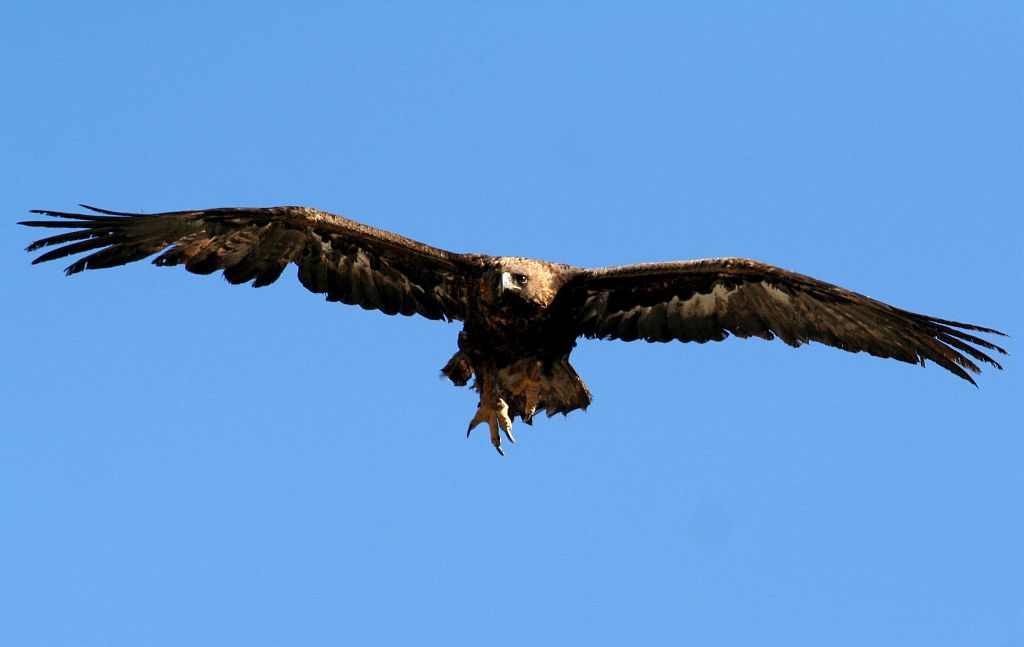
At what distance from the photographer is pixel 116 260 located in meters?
13.3

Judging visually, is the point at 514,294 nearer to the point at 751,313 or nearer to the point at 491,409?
the point at 491,409

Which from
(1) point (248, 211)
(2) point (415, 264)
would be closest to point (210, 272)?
(1) point (248, 211)

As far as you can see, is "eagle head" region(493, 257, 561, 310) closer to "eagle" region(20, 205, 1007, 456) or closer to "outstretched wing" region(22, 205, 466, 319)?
"eagle" region(20, 205, 1007, 456)

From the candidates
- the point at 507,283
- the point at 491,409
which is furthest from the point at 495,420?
the point at 507,283

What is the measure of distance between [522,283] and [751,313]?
75.7 inches

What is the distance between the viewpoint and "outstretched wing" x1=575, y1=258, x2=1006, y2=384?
12867 millimetres

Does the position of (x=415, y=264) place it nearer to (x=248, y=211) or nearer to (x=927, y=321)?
(x=248, y=211)

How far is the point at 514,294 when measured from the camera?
42.1 feet

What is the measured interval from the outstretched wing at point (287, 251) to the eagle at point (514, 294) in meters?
0.01

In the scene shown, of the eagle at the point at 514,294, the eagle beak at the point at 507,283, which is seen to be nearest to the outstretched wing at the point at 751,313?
the eagle at the point at 514,294

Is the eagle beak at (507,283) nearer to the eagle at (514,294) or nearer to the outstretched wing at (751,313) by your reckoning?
the eagle at (514,294)

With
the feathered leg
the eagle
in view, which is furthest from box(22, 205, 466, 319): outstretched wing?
the feathered leg

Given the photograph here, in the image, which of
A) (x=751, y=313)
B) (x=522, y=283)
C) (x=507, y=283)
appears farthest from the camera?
(x=751, y=313)

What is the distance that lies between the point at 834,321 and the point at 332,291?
412 centimetres
